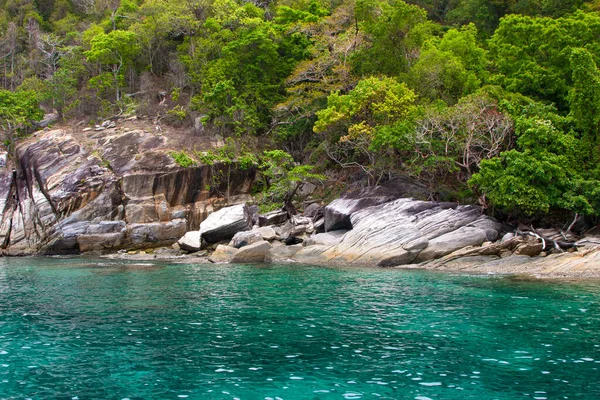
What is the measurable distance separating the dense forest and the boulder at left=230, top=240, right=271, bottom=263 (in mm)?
8316

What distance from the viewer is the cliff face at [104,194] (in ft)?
133

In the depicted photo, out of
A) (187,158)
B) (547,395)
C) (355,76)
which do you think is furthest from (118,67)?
(547,395)

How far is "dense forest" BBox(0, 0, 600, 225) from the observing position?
3027 cm

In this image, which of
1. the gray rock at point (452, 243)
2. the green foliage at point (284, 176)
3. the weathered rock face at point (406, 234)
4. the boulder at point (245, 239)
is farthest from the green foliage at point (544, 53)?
the boulder at point (245, 239)

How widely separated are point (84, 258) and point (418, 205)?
22.3m

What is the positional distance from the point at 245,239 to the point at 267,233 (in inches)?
67.2

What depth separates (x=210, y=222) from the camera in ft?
123

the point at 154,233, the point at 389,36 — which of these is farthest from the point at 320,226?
the point at 389,36

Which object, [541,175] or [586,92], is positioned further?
[586,92]

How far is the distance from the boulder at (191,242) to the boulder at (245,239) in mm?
2972

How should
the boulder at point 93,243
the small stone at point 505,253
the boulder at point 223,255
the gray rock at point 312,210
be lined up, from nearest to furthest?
1. the small stone at point 505,253
2. the boulder at point 223,255
3. the gray rock at point 312,210
4. the boulder at point 93,243

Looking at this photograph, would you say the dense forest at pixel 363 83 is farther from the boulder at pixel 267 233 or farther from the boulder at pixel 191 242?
the boulder at pixel 191 242

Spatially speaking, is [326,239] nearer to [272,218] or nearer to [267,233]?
[267,233]

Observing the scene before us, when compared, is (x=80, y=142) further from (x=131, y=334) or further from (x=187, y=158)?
(x=131, y=334)
